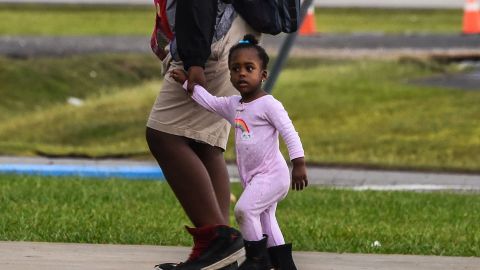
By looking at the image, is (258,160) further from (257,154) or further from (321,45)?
(321,45)

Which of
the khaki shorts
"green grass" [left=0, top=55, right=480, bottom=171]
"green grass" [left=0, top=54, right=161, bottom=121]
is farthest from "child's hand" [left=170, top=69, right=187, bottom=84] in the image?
"green grass" [left=0, top=54, right=161, bottom=121]

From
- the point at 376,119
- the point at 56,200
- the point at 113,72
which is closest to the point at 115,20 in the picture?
the point at 113,72

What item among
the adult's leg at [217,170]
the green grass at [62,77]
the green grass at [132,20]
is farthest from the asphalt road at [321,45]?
the adult's leg at [217,170]

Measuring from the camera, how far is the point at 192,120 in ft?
19.4

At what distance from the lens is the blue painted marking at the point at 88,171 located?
11.9 meters

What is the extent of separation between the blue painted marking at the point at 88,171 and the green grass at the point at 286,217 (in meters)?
0.79

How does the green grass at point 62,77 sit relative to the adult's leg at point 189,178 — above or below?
below

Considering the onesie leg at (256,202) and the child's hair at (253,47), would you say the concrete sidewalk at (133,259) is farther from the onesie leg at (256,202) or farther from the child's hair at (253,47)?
the child's hair at (253,47)

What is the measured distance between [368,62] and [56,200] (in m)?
13.5

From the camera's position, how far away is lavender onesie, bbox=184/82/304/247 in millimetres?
5648

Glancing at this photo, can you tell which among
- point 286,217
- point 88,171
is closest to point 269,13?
point 286,217

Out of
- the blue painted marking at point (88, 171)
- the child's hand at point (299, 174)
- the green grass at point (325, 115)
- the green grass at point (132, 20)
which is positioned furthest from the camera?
the green grass at point (132, 20)

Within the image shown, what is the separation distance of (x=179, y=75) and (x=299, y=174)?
0.68 metres

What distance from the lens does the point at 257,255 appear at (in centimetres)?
568
